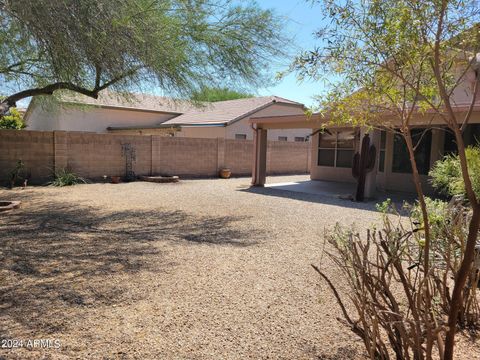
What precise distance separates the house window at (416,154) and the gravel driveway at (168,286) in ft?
18.8

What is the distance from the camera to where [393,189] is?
14.5 meters

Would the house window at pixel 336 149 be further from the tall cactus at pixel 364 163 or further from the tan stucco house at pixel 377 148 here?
the tall cactus at pixel 364 163

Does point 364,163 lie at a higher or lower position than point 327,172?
higher

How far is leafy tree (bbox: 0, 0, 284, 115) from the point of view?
5223 millimetres

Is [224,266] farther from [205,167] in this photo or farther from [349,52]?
[205,167]

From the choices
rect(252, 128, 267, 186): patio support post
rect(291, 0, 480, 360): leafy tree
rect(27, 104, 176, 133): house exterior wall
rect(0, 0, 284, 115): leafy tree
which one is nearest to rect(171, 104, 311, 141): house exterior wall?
rect(27, 104, 176, 133): house exterior wall

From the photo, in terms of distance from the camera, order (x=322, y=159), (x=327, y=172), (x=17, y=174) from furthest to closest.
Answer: (x=322, y=159) → (x=327, y=172) → (x=17, y=174)

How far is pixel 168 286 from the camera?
449 cm

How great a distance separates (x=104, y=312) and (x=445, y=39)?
3632 mm

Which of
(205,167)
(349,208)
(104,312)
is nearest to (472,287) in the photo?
(104,312)

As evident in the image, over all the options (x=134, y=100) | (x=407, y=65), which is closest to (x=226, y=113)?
(x=134, y=100)

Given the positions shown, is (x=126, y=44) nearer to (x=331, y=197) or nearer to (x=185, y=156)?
(x=331, y=197)

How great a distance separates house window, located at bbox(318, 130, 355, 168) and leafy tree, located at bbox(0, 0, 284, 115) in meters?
8.07

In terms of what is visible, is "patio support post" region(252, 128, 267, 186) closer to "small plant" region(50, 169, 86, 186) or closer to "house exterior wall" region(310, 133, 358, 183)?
"house exterior wall" region(310, 133, 358, 183)
